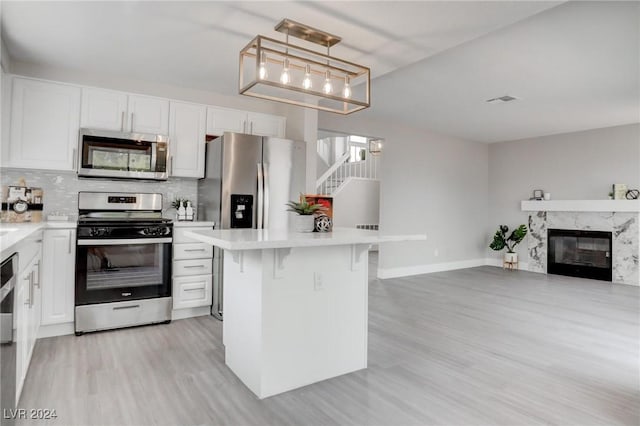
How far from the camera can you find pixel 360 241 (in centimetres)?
238

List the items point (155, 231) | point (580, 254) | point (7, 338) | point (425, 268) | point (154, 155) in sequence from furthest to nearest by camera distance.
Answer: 1. point (425, 268)
2. point (580, 254)
3. point (154, 155)
4. point (155, 231)
5. point (7, 338)

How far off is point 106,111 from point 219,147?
1.13 m

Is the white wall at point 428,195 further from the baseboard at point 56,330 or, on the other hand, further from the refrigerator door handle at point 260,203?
the baseboard at point 56,330

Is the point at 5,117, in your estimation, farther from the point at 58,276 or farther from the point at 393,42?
the point at 393,42

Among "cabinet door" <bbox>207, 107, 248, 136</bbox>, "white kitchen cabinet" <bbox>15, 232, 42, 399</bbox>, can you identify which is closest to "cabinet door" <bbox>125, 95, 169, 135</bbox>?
"cabinet door" <bbox>207, 107, 248, 136</bbox>

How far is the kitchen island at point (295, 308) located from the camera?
2.31 meters

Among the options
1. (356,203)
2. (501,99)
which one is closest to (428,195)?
(501,99)

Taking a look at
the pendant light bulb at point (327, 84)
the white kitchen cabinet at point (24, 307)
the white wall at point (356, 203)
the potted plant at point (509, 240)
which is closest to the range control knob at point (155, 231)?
the white kitchen cabinet at point (24, 307)

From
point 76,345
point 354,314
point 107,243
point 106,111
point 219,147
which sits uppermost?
point 106,111

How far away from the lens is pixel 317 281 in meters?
2.51

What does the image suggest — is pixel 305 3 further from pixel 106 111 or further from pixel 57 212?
pixel 57 212

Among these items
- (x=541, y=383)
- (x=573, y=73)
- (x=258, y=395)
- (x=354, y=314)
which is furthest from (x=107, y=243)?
(x=573, y=73)

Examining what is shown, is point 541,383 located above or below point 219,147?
below

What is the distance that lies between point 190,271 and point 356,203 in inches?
266
